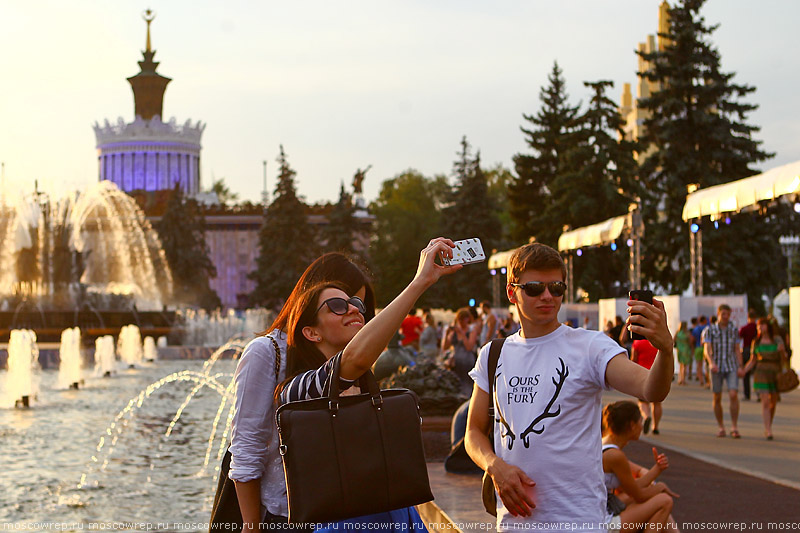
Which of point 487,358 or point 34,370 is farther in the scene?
point 34,370

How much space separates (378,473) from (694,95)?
4413 cm

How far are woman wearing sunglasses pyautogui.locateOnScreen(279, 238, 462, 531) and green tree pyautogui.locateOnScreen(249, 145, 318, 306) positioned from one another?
246ft

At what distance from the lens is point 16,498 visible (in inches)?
404

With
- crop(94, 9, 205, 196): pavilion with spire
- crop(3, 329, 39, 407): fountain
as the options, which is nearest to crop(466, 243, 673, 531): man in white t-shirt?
crop(3, 329, 39, 407): fountain

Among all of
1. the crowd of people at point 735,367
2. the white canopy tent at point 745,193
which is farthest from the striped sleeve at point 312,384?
the white canopy tent at point 745,193

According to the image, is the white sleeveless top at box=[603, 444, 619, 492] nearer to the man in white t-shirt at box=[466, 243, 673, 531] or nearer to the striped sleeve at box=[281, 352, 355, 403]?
the man in white t-shirt at box=[466, 243, 673, 531]

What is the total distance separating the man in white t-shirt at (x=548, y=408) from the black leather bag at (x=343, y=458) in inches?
17.6

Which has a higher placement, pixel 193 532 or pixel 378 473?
pixel 378 473

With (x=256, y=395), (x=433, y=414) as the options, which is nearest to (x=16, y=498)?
(x=433, y=414)

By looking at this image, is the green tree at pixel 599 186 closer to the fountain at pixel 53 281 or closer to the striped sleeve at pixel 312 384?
the fountain at pixel 53 281

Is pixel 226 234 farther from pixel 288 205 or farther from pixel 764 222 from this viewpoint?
pixel 764 222

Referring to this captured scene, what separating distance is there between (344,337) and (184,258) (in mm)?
84075

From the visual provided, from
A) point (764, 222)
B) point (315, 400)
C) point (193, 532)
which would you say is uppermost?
point (764, 222)

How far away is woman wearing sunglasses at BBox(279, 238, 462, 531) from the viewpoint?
3.46 meters
